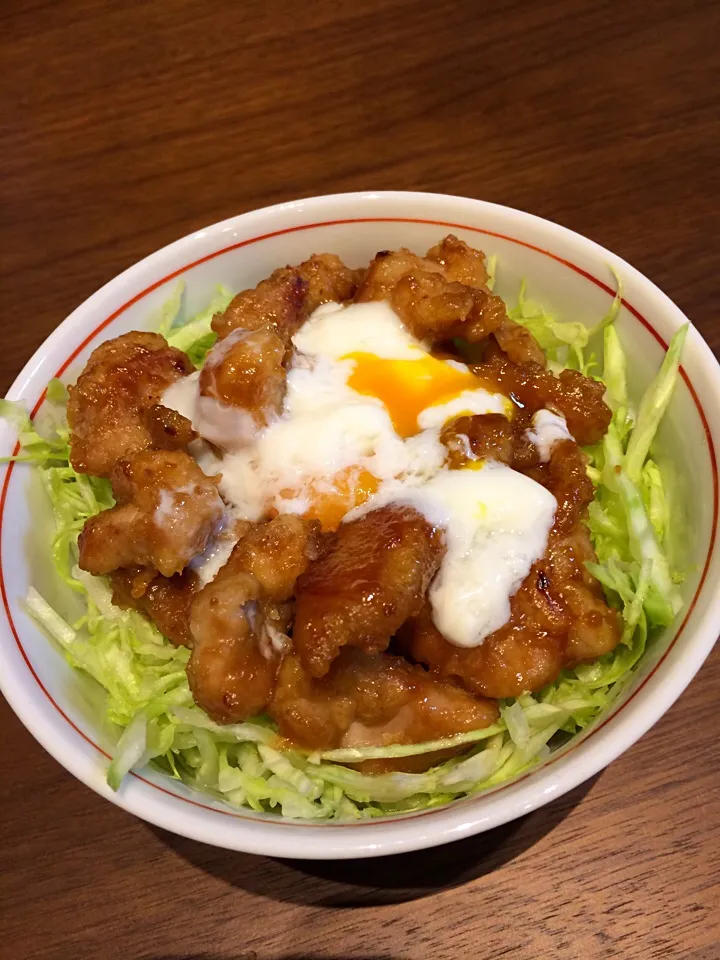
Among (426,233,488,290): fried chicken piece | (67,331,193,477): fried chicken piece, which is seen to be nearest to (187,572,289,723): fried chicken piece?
(67,331,193,477): fried chicken piece

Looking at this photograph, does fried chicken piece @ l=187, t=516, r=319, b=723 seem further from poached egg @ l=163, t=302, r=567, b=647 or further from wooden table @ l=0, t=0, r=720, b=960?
wooden table @ l=0, t=0, r=720, b=960

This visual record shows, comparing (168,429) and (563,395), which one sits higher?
(168,429)

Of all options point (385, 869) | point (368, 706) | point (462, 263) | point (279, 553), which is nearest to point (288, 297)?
point (462, 263)

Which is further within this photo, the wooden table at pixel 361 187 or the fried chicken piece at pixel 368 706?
the wooden table at pixel 361 187

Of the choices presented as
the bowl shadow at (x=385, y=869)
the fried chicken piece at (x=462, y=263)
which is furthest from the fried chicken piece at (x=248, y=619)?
the fried chicken piece at (x=462, y=263)

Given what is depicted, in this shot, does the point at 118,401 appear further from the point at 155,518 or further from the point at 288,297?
the point at 288,297

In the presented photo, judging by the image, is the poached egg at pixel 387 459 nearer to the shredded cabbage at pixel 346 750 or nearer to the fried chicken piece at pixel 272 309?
the fried chicken piece at pixel 272 309
